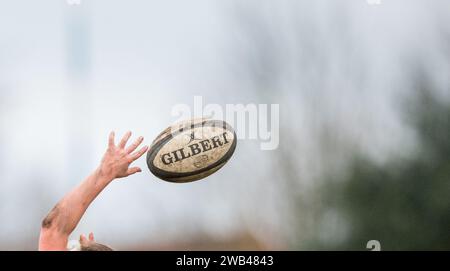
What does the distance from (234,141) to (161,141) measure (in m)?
0.64

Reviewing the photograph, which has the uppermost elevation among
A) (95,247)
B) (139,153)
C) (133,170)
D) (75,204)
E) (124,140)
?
(124,140)

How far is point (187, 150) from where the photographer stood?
5.01 meters

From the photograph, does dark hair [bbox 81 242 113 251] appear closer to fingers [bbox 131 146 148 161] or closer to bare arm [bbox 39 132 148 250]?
bare arm [bbox 39 132 148 250]

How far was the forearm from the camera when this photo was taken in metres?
5.11

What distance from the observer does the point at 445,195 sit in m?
7.43

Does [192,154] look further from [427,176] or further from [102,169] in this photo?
[427,176]

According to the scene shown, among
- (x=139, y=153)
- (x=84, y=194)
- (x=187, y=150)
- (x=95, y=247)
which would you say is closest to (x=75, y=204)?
(x=84, y=194)

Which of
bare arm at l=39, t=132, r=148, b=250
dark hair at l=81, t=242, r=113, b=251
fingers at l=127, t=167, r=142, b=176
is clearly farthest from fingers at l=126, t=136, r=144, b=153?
dark hair at l=81, t=242, r=113, b=251

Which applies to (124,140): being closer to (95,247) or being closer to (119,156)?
(119,156)

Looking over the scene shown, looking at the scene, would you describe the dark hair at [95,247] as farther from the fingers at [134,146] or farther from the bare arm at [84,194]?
the fingers at [134,146]

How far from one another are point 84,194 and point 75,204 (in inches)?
4.5

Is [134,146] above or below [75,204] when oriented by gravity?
above

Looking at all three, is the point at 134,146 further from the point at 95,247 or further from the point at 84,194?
the point at 95,247

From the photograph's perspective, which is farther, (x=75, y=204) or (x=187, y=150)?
(x=75, y=204)
